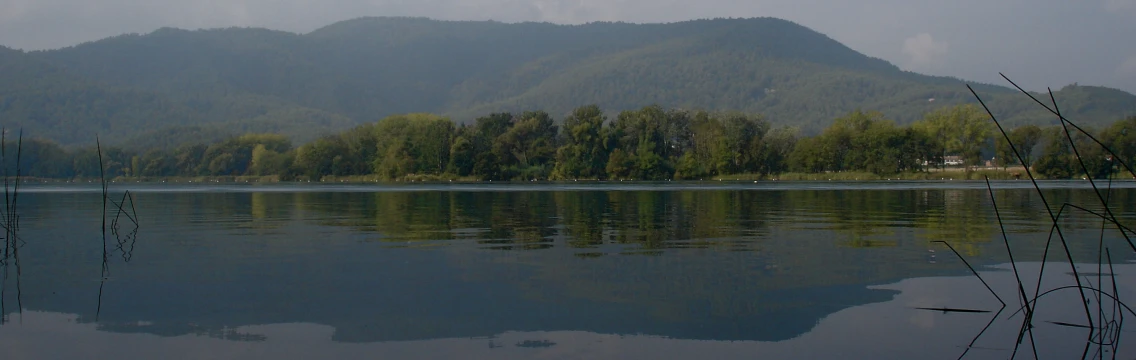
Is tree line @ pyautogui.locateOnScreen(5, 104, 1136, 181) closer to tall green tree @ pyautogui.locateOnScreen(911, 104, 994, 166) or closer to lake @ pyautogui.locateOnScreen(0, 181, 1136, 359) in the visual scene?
tall green tree @ pyautogui.locateOnScreen(911, 104, 994, 166)

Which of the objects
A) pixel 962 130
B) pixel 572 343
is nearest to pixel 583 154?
pixel 962 130

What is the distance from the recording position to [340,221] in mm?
27391

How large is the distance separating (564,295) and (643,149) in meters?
114

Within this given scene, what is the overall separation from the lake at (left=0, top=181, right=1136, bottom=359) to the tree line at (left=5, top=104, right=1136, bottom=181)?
328 feet

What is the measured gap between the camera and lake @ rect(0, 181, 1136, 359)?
883 centimetres

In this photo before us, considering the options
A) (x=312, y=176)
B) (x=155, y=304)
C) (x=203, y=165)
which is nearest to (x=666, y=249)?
(x=155, y=304)

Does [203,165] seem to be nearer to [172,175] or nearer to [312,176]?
[172,175]

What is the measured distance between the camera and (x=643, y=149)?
411 feet

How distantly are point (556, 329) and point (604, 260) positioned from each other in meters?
5.96

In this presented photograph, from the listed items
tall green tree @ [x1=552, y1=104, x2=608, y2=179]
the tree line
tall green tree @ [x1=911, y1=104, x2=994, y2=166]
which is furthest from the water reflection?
tall green tree @ [x1=911, y1=104, x2=994, y2=166]

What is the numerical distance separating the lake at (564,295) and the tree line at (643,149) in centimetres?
9993

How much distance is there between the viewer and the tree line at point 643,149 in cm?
11700

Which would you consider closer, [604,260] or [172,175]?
[604,260]

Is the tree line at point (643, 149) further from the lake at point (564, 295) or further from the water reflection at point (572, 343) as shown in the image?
the water reflection at point (572, 343)
